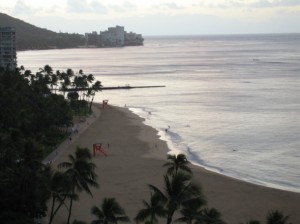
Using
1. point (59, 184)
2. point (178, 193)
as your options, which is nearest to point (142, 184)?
point (59, 184)

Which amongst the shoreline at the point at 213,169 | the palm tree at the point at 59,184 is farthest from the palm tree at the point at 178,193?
the shoreline at the point at 213,169

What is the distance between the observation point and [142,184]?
3756 cm

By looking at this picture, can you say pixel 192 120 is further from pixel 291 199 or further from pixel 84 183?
pixel 84 183

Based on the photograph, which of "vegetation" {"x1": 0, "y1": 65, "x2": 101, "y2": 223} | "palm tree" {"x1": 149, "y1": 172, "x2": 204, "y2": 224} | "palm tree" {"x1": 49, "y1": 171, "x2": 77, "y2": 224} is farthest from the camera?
"palm tree" {"x1": 49, "y1": 171, "x2": 77, "y2": 224}

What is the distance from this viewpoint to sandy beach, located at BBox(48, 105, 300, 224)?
106 feet

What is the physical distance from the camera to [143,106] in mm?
83375

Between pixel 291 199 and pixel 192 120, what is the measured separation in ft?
112

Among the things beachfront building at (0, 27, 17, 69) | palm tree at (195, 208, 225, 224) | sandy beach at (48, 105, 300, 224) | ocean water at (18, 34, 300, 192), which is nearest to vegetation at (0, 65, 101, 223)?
sandy beach at (48, 105, 300, 224)

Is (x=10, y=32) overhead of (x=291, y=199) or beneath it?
overhead

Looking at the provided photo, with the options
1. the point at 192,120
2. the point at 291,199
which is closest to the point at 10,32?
the point at 192,120

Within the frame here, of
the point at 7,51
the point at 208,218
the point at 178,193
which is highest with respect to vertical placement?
the point at 7,51

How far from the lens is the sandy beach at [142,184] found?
106 ft

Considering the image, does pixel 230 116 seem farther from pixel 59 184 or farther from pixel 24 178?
pixel 24 178

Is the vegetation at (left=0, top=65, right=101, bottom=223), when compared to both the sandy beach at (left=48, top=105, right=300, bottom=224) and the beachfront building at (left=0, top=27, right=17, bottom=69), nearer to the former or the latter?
the sandy beach at (left=48, top=105, right=300, bottom=224)
